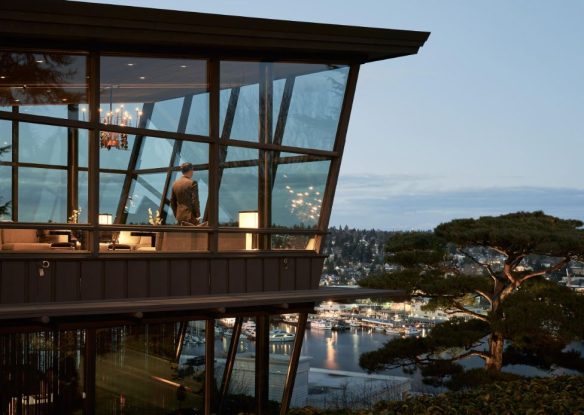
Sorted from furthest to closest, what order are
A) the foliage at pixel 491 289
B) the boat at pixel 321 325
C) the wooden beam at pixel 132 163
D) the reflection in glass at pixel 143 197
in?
the boat at pixel 321 325 → the foliage at pixel 491 289 → the reflection in glass at pixel 143 197 → the wooden beam at pixel 132 163

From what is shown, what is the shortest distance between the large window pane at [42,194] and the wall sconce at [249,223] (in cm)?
240

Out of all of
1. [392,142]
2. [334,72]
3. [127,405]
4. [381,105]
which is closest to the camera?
[127,405]

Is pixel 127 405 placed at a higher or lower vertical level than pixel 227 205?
lower

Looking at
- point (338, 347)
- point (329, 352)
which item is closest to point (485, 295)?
point (329, 352)

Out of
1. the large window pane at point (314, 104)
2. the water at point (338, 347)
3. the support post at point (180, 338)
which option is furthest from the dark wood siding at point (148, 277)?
the water at point (338, 347)

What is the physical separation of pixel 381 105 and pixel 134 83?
5445 inches

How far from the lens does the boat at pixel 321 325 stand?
5506 centimetres

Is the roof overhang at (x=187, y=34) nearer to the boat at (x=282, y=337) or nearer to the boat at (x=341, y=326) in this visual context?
the boat at (x=282, y=337)

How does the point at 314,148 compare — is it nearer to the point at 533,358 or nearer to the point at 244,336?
the point at 244,336

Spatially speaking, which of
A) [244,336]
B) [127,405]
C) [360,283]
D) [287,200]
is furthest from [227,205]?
[360,283]

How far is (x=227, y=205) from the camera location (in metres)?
11.0

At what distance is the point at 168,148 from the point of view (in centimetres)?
1054

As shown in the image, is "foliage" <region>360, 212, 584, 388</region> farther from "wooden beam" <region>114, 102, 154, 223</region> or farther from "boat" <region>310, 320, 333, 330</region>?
"boat" <region>310, 320, 333, 330</region>

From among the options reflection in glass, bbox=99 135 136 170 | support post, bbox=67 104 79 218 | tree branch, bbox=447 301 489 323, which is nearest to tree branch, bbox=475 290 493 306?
tree branch, bbox=447 301 489 323
